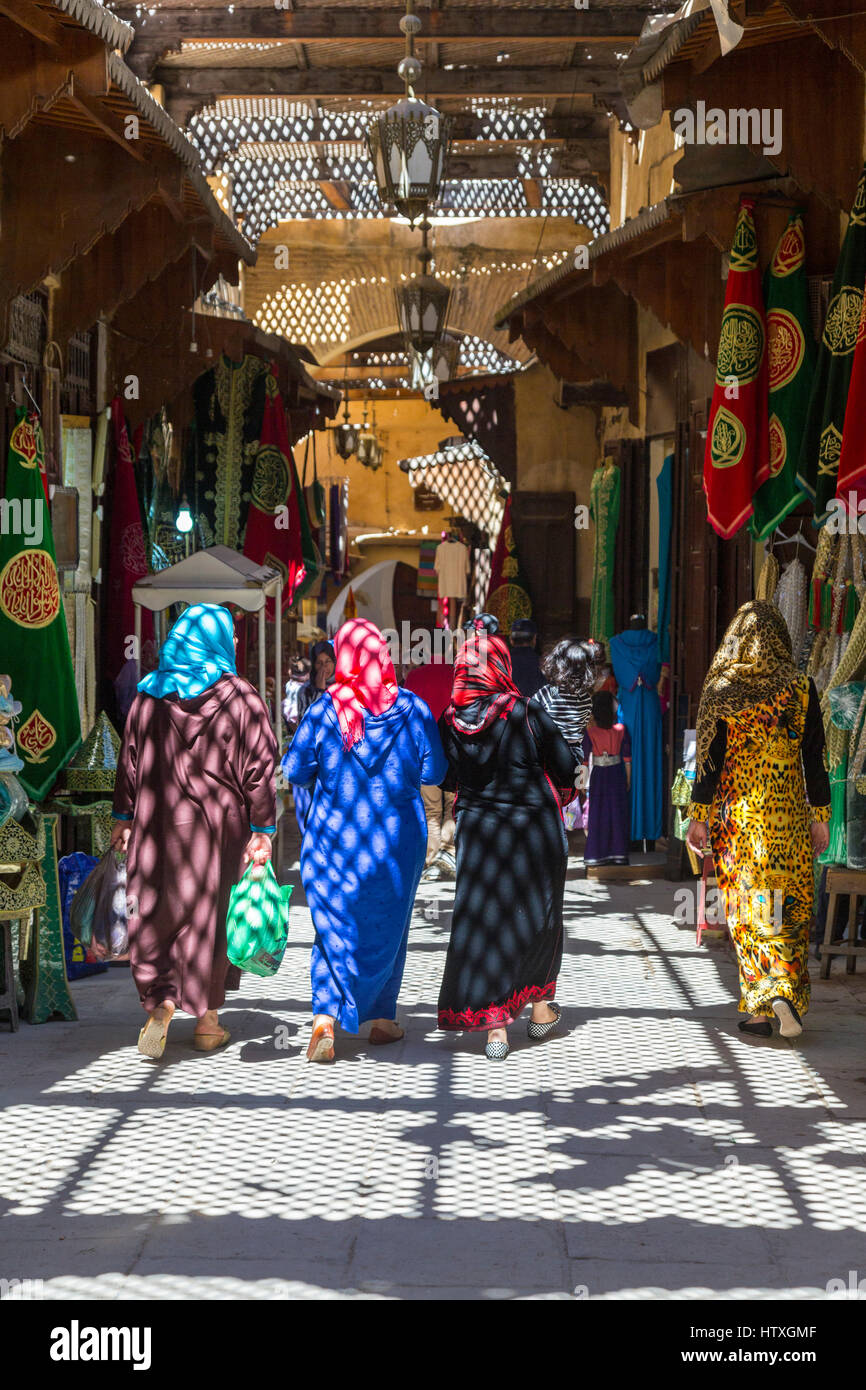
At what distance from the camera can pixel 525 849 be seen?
5117mm

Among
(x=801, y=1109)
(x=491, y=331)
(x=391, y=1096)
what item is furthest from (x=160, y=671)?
(x=491, y=331)

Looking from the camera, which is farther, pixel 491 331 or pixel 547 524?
pixel 491 331

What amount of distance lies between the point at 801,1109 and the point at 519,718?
1.47 m

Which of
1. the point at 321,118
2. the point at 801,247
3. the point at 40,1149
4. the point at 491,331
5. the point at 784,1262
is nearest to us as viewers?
the point at 784,1262

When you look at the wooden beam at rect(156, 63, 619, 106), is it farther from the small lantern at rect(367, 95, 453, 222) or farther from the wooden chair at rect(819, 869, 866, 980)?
the wooden chair at rect(819, 869, 866, 980)

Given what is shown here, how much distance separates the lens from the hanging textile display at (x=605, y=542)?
35.1 feet

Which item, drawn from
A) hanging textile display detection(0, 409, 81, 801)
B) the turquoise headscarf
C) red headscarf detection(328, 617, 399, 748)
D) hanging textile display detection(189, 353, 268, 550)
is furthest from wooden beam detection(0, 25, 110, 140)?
hanging textile display detection(189, 353, 268, 550)

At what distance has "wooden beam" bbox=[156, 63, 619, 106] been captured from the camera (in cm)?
1016

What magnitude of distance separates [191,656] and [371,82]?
6.52 meters

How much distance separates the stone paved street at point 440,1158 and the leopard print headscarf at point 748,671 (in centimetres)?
103

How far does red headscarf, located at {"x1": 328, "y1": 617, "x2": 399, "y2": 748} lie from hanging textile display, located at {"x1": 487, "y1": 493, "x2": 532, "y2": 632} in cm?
774

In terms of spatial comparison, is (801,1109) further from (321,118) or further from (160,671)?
(321,118)

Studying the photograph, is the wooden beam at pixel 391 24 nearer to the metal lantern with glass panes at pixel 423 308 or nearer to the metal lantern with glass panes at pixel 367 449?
the metal lantern with glass panes at pixel 423 308

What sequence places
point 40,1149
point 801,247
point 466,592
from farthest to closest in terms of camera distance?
point 466,592 → point 801,247 → point 40,1149
